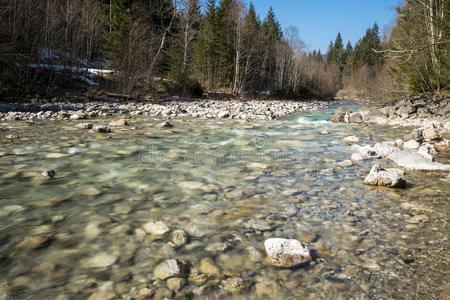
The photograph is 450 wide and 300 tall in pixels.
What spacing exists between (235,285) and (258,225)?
75 cm

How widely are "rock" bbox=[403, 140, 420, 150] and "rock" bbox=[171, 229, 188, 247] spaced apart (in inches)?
203

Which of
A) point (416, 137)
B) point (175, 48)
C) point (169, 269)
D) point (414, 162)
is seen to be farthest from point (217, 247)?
point (175, 48)

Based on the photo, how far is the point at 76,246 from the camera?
1.85m

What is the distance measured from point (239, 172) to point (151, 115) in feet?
23.3

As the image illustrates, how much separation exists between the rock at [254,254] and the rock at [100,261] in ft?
2.78

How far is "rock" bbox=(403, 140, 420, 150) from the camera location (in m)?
5.36

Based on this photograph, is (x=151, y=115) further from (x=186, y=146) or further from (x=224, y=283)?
(x=224, y=283)

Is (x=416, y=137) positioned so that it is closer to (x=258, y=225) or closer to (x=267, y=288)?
(x=258, y=225)

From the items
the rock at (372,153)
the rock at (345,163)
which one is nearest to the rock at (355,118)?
the rock at (372,153)

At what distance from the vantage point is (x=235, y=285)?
1502 mm

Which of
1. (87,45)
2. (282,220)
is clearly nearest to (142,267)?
(282,220)

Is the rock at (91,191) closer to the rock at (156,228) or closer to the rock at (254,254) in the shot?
the rock at (156,228)

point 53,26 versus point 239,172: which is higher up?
point 53,26

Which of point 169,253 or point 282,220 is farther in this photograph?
point 282,220
